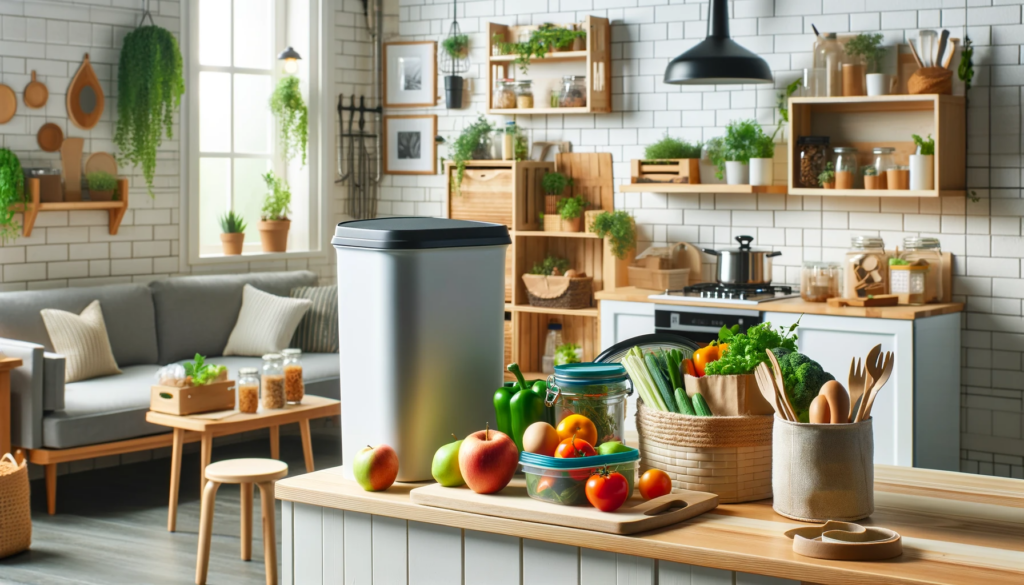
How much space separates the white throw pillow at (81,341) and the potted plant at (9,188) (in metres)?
0.45

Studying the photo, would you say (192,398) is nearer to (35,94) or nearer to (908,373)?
(35,94)

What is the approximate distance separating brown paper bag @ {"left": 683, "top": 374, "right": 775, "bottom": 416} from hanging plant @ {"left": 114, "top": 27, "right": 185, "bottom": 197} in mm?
4799

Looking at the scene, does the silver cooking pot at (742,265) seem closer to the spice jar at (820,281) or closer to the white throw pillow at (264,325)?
the spice jar at (820,281)

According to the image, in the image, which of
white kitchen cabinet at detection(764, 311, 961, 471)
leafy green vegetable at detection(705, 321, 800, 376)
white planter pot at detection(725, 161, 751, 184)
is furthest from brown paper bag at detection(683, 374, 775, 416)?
white planter pot at detection(725, 161, 751, 184)

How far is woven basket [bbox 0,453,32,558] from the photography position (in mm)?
4527

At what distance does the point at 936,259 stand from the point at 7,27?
4715 mm

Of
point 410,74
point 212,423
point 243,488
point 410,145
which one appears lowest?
point 243,488

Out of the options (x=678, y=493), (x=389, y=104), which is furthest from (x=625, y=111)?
(x=678, y=493)

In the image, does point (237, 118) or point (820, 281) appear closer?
point (820, 281)

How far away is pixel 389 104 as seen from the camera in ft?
24.6

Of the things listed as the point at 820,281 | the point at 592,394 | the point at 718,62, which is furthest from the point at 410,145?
the point at 592,394

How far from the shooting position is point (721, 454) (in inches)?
80.8

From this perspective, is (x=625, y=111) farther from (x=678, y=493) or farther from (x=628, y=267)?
(x=678, y=493)

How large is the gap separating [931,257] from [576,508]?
401cm
